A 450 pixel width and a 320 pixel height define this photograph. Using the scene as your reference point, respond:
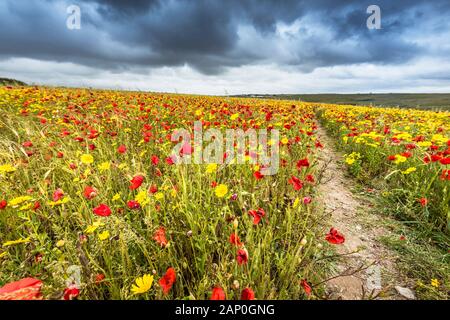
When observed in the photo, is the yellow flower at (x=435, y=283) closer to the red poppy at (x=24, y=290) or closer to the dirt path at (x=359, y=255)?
the dirt path at (x=359, y=255)

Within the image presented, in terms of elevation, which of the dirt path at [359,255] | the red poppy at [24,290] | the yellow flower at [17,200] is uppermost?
the yellow flower at [17,200]

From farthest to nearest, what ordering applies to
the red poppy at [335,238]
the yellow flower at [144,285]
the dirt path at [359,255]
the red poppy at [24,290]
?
the dirt path at [359,255], the red poppy at [335,238], the yellow flower at [144,285], the red poppy at [24,290]

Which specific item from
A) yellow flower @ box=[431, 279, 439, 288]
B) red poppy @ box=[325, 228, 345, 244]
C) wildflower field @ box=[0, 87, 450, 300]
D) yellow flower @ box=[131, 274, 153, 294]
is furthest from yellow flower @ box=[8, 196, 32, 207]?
yellow flower @ box=[431, 279, 439, 288]

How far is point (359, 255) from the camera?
2.36 metres

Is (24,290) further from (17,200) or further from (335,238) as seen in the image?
(335,238)

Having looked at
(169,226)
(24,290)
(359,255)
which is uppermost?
(24,290)

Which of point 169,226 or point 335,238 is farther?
point 169,226

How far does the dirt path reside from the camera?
1887 millimetres

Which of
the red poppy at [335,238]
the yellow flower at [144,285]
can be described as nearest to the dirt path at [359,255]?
the red poppy at [335,238]

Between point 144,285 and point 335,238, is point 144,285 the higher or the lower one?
the lower one

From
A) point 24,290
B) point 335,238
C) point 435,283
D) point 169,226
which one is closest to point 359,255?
point 435,283

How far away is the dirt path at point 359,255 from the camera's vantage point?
1.89m
